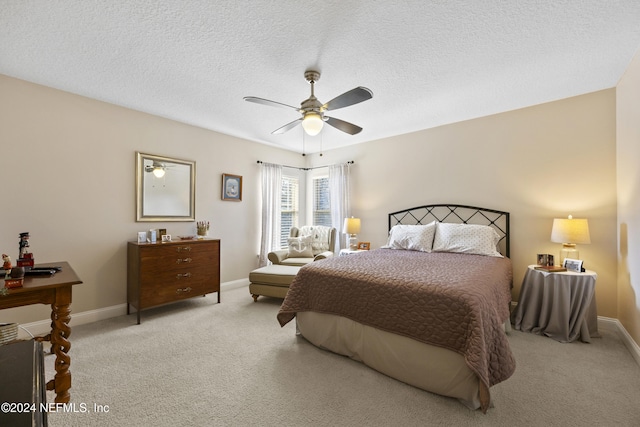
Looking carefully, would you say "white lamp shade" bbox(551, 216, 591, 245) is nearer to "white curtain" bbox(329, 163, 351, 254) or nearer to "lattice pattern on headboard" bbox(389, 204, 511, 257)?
"lattice pattern on headboard" bbox(389, 204, 511, 257)

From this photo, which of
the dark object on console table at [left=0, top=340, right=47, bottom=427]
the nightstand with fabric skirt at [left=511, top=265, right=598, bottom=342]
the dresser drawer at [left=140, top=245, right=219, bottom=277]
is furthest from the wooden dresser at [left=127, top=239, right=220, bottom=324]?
the nightstand with fabric skirt at [left=511, top=265, right=598, bottom=342]

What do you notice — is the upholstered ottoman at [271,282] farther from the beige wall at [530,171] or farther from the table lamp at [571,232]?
the table lamp at [571,232]

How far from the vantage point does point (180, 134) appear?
13.1ft

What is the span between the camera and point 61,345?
1.82 metres

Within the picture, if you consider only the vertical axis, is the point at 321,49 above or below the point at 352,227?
above

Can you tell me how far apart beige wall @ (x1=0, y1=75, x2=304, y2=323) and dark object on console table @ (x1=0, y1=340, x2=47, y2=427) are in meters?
2.85

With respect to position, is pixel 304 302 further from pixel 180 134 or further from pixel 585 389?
pixel 180 134

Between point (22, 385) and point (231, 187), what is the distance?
4113 mm

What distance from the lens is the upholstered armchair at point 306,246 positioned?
4.46m

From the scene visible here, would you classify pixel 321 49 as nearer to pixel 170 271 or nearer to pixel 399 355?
pixel 399 355

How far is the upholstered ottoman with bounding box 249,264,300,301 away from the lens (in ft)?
12.5

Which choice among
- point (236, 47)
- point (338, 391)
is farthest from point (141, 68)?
point (338, 391)

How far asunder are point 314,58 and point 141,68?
65.9 inches

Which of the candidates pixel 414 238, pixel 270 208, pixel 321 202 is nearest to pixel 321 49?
pixel 414 238
